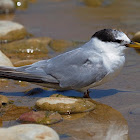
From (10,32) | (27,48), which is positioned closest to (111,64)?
(27,48)

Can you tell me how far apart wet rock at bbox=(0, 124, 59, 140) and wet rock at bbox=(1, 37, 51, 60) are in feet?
9.85

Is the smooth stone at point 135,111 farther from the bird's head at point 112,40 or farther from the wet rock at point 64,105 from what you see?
the bird's head at point 112,40

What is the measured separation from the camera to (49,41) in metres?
7.18

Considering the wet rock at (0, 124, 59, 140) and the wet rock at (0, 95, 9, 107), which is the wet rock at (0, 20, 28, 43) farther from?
the wet rock at (0, 124, 59, 140)

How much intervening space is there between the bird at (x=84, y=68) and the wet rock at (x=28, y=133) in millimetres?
1163

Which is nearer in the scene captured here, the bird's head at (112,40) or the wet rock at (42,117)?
the wet rock at (42,117)

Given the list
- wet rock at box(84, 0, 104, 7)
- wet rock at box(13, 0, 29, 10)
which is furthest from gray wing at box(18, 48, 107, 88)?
wet rock at box(13, 0, 29, 10)

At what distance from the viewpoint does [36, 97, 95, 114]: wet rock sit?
4.43m

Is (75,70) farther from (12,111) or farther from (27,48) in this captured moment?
(27,48)

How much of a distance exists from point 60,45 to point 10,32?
2.92 feet

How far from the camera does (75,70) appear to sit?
4.82 m

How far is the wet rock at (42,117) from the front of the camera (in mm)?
4184

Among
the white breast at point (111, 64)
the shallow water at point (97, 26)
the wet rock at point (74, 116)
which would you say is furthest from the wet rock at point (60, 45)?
the wet rock at point (74, 116)

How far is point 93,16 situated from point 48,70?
162 inches
